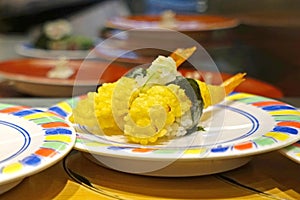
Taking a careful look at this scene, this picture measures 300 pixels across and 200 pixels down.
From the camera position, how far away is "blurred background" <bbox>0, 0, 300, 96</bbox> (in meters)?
1.39

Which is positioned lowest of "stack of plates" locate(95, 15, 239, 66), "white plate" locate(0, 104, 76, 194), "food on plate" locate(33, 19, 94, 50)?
"white plate" locate(0, 104, 76, 194)

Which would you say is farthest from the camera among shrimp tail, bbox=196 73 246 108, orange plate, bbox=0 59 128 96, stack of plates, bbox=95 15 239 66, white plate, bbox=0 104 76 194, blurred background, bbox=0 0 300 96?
blurred background, bbox=0 0 300 96

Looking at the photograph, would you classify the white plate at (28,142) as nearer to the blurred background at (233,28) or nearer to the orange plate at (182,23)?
the blurred background at (233,28)

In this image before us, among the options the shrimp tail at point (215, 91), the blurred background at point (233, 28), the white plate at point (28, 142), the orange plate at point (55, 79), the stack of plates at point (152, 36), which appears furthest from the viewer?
the blurred background at point (233, 28)

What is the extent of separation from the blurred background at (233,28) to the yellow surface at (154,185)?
69cm

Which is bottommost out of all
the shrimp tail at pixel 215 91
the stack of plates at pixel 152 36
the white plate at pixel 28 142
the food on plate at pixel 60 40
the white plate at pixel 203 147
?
the white plate at pixel 28 142

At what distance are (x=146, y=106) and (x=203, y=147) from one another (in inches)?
3.0

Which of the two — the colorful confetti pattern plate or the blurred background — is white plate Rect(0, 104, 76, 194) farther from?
the blurred background

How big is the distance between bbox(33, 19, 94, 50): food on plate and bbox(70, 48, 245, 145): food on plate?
35.6 inches

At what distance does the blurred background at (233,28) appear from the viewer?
1395 mm

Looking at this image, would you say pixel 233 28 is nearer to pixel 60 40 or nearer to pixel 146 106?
pixel 60 40

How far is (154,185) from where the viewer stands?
0.51m

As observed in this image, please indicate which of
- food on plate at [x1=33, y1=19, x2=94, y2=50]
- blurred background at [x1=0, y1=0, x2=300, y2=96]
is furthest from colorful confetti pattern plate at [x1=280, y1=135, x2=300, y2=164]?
food on plate at [x1=33, y1=19, x2=94, y2=50]

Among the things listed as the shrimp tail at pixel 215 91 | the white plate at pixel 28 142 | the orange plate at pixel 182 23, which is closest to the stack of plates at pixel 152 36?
the orange plate at pixel 182 23
